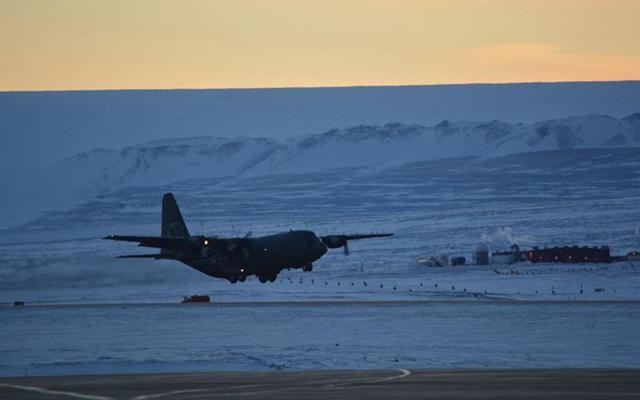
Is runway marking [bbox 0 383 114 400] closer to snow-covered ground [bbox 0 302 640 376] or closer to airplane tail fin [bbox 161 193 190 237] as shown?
snow-covered ground [bbox 0 302 640 376]

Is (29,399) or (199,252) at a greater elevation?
(199,252)

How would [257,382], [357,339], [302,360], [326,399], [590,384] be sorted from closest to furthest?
[326,399]
[590,384]
[257,382]
[302,360]
[357,339]

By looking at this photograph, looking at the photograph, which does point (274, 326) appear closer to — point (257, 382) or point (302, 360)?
point (302, 360)

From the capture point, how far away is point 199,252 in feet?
426

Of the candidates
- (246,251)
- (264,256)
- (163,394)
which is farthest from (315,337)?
(163,394)

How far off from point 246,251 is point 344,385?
52.6 m

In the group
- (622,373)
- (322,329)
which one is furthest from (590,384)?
(322,329)

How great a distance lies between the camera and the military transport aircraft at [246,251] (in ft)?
400

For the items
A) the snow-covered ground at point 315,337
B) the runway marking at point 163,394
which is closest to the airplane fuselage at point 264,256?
the snow-covered ground at point 315,337

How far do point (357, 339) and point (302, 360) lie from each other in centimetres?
1833

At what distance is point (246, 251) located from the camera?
126875 mm

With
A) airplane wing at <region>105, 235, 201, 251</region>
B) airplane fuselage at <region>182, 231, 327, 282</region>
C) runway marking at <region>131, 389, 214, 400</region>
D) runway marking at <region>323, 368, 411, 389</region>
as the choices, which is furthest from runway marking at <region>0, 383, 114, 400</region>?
airplane wing at <region>105, 235, 201, 251</region>

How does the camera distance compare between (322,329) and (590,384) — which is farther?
(322,329)

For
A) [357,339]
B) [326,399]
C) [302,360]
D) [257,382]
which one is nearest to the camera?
[326,399]
